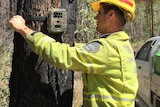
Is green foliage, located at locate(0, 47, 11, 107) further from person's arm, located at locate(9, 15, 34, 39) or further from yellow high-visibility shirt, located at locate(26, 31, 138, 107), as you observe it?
yellow high-visibility shirt, located at locate(26, 31, 138, 107)

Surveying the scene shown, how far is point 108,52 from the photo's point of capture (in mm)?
2693

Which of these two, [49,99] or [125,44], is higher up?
[125,44]

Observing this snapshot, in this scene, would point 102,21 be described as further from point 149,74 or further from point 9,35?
point 9,35

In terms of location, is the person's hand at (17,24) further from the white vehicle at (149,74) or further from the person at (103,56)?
the white vehicle at (149,74)

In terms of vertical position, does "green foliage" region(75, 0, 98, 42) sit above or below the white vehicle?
above

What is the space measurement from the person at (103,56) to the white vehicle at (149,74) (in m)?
3.26

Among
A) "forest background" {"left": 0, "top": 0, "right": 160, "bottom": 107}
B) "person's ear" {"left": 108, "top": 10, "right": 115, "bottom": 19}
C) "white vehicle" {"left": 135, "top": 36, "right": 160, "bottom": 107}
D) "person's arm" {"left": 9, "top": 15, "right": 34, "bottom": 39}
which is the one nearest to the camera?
"person's arm" {"left": 9, "top": 15, "right": 34, "bottom": 39}

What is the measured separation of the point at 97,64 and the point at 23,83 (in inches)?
33.8

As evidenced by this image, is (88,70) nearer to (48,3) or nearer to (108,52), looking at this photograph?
(108,52)

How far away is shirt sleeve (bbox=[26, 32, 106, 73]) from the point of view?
264cm

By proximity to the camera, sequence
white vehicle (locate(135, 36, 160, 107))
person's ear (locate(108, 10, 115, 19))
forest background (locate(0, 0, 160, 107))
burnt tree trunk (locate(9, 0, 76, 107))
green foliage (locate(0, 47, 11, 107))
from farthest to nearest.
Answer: green foliage (locate(0, 47, 11, 107)), forest background (locate(0, 0, 160, 107)), white vehicle (locate(135, 36, 160, 107)), burnt tree trunk (locate(9, 0, 76, 107)), person's ear (locate(108, 10, 115, 19))

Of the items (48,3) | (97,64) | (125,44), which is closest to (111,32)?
(125,44)

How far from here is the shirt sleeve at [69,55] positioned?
2.64 metres

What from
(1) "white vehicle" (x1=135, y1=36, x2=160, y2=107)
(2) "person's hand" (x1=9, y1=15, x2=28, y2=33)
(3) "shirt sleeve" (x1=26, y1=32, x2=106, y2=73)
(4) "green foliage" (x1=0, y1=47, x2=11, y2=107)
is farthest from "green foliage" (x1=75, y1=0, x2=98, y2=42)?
(3) "shirt sleeve" (x1=26, y1=32, x2=106, y2=73)
